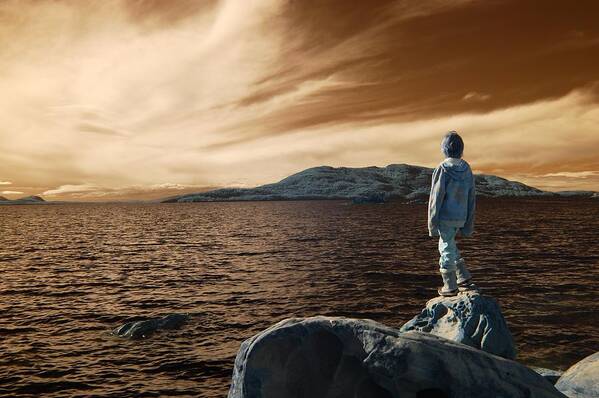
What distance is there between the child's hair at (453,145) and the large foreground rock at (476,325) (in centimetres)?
323

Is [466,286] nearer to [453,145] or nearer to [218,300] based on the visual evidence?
[453,145]

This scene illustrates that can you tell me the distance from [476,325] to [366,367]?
4.63m

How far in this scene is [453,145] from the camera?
423 inches

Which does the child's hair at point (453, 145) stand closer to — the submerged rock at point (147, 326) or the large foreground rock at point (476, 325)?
the large foreground rock at point (476, 325)

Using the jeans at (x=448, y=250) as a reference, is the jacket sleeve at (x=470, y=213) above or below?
above

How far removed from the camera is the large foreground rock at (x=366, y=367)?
20.3 ft

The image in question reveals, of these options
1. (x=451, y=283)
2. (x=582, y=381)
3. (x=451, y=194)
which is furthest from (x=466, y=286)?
(x=582, y=381)

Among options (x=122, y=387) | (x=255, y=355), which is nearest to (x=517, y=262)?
(x=122, y=387)

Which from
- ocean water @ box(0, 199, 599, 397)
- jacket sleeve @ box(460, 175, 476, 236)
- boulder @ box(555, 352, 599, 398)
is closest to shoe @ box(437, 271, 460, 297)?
jacket sleeve @ box(460, 175, 476, 236)

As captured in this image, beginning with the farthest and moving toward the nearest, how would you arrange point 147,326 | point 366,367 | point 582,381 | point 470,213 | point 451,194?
point 147,326
point 470,213
point 451,194
point 582,381
point 366,367

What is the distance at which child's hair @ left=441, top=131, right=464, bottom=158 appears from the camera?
10.7 m

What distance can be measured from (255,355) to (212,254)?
3728 cm

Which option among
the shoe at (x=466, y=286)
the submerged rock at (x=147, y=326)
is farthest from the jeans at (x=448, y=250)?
the submerged rock at (x=147, y=326)

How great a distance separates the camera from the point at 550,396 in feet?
21.3
